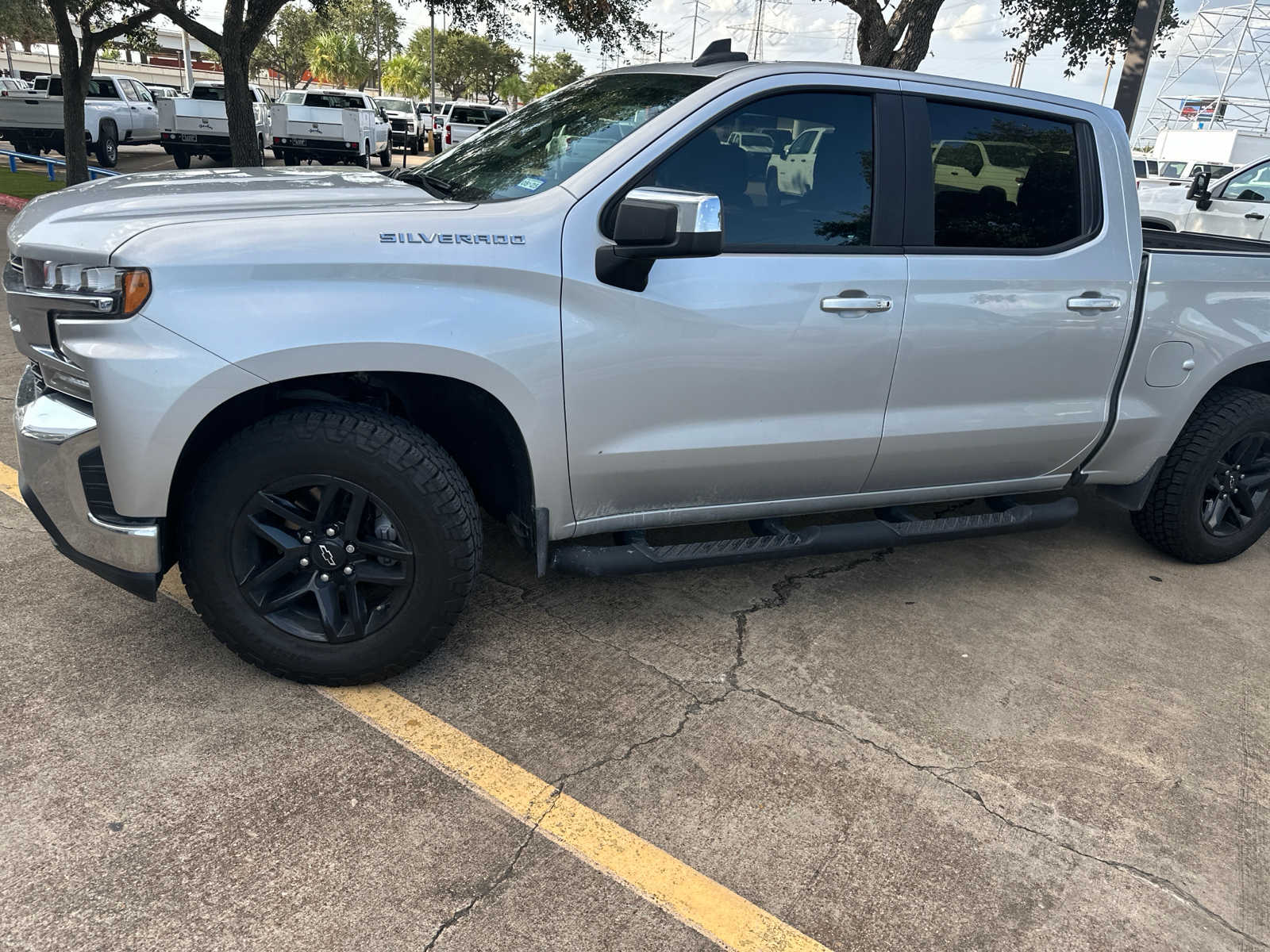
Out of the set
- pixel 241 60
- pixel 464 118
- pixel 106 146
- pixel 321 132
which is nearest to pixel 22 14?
pixel 464 118

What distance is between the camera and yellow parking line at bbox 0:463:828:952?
2182 millimetres

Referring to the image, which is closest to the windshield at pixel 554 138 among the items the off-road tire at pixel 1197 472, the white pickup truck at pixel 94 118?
the off-road tire at pixel 1197 472

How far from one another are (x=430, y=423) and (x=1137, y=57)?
937cm

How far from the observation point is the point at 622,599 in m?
3.65

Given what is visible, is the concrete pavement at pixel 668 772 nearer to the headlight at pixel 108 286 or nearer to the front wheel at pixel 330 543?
the front wheel at pixel 330 543

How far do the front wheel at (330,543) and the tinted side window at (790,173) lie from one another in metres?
1.16

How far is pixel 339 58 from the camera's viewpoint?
218 ft

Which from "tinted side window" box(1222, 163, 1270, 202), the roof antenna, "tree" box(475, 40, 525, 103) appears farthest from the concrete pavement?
"tree" box(475, 40, 525, 103)

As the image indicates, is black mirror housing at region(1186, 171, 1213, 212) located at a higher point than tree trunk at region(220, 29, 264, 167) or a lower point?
lower

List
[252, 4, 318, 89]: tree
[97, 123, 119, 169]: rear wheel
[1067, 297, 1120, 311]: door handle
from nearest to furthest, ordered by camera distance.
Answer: [1067, 297, 1120, 311]: door handle, [97, 123, 119, 169]: rear wheel, [252, 4, 318, 89]: tree

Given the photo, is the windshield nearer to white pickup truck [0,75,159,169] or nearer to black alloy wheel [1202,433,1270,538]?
black alloy wheel [1202,433,1270,538]

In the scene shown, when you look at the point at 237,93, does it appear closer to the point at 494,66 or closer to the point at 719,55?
the point at 719,55

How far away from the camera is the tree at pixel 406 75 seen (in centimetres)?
7388

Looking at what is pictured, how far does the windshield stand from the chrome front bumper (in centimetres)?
129
